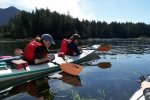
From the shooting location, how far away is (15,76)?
1420 cm

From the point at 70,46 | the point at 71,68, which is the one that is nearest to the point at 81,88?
the point at 71,68

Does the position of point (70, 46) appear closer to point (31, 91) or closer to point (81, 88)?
point (81, 88)

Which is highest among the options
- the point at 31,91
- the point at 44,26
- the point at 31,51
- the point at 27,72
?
the point at 31,51

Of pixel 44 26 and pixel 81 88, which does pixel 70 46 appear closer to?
pixel 81 88

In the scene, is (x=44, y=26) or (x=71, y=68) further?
(x=44, y=26)

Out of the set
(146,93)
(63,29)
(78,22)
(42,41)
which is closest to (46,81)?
(42,41)

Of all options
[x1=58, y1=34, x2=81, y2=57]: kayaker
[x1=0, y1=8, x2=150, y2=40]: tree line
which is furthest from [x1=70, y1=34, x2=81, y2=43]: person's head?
[x1=0, y1=8, x2=150, y2=40]: tree line

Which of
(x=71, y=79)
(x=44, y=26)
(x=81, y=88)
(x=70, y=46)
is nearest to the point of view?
(x=81, y=88)

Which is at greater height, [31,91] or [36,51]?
[36,51]

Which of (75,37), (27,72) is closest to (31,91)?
(27,72)

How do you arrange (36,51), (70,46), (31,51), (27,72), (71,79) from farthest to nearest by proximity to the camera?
(70,46)
(71,79)
(36,51)
(31,51)
(27,72)

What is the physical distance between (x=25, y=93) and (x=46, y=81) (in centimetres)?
291

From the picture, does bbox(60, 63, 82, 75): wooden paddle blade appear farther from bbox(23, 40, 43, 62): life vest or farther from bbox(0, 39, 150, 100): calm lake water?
bbox(23, 40, 43, 62): life vest

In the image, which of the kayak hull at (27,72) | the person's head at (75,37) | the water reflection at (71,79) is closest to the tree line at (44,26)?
the person's head at (75,37)
